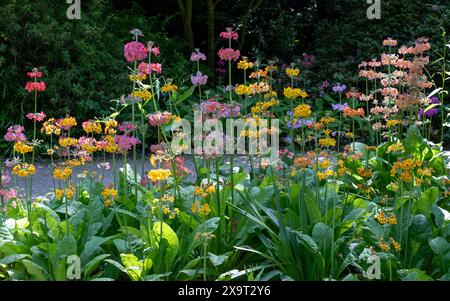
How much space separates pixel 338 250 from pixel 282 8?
8676 mm

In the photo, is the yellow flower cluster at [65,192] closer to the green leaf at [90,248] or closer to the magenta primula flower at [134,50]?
the green leaf at [90,248]

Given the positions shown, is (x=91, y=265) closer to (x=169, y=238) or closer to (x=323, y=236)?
(x=169, y=238)

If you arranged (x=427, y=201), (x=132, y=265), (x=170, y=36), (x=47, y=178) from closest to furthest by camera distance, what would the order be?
(x=132, y=265), (x=427, y=201), (x=47, y=178), (x=170, y=36)

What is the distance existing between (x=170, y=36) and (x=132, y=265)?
8262 millimetres

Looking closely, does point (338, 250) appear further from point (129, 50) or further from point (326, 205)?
point (129, 50)

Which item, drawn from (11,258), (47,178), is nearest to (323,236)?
(11,258)

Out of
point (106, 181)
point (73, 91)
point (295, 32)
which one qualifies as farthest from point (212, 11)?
point (106, 181)

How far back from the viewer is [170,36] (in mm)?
10742

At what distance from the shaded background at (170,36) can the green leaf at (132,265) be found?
3.63 meters

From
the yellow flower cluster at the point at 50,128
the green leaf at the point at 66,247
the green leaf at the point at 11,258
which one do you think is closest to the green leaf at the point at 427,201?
the green leaf at the point at 66,247

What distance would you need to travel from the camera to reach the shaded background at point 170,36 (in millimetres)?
7359

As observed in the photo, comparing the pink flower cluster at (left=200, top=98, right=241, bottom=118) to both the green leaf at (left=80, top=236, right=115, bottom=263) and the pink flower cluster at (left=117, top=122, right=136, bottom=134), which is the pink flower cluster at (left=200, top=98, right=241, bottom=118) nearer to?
the pink flower cluster at (left=117, top=122, right=136, bottom=134)

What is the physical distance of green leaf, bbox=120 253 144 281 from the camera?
2.77 metres

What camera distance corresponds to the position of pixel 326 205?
314 cm
